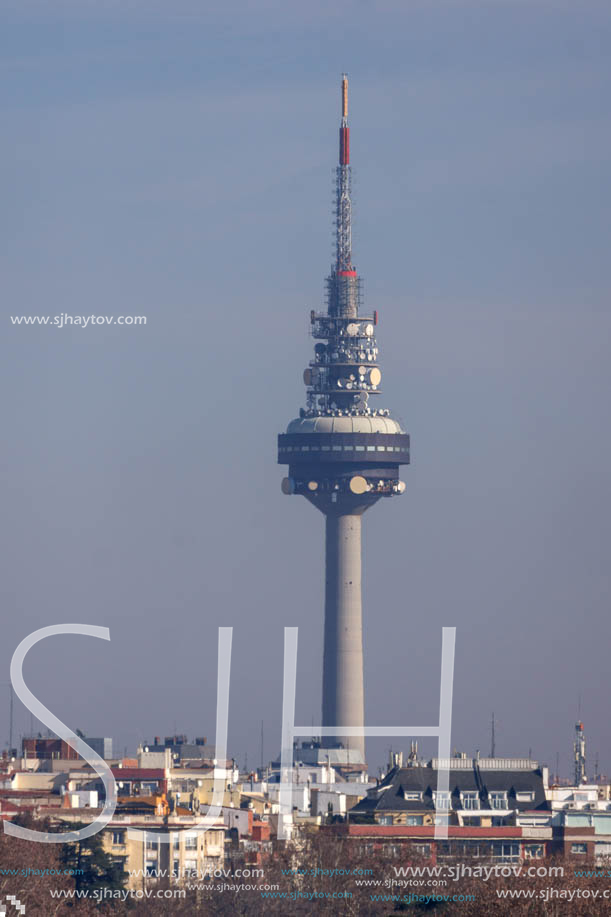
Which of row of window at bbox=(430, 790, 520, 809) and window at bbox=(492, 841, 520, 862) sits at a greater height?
row of window at bbox=(430, 790, 520, 809)

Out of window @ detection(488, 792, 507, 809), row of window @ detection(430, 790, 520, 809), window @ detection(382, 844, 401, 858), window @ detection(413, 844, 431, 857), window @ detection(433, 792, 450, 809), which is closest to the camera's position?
window @ detection(382, 844, 401, 858)

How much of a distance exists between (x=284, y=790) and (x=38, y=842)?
62.9 m

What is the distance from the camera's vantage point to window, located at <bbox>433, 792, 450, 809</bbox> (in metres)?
137

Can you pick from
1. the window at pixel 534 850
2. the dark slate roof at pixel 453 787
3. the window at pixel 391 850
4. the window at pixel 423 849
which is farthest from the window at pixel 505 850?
the dark slate roof at pixel 453 787

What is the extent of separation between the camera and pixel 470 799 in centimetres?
14188

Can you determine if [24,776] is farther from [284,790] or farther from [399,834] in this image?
[399,834]

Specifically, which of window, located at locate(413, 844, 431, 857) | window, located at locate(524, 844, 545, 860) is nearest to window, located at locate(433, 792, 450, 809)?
window, located at locate(524, 844, 545, 860)

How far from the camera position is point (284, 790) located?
163 metres

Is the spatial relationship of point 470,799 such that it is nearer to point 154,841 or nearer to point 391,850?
point 154,841

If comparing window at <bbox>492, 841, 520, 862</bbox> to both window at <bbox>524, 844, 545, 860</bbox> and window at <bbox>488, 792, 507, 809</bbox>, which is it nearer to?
window at <bbox>524, 844, 545, 860</bbox>

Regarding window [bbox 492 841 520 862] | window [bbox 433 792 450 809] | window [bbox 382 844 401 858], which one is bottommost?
window [bbox 382 844 401 858]

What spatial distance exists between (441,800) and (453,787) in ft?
13.8

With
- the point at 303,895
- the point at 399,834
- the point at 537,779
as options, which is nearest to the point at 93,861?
the point at 303,895

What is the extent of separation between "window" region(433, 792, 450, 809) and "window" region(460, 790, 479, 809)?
90 cm
